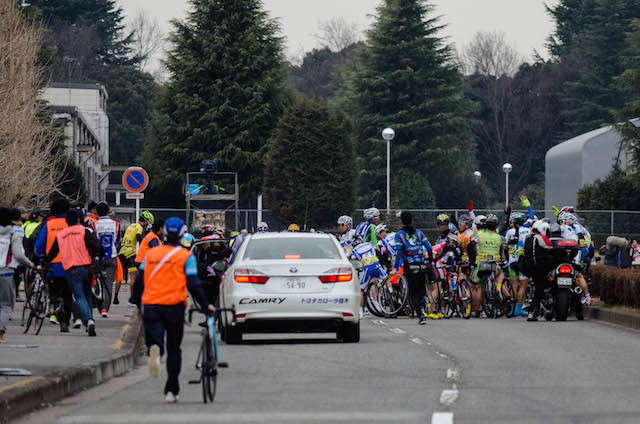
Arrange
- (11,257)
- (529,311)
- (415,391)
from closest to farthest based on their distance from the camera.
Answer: (415,391) < (11,257) < (529,311)

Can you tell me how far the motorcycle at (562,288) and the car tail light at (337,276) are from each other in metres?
6.43

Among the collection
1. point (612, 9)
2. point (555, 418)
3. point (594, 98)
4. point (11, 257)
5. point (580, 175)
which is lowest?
point (555, 418)

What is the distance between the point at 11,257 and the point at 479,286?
1044 centimetres

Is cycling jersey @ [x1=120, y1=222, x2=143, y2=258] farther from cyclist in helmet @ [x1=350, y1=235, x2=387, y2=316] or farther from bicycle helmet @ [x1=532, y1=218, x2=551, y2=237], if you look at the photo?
bicycle helmet @ [x1=532, y1=218, x2=551, y2=237]

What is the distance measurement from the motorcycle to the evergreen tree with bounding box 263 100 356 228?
144 ft

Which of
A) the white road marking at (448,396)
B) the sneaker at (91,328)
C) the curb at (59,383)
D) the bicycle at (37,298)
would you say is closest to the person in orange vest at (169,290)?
the curb at (59,383)

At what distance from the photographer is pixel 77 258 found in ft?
61.1

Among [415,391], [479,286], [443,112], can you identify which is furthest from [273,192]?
[415,391]

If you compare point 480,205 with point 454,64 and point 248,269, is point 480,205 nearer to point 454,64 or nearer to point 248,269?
point 454,64

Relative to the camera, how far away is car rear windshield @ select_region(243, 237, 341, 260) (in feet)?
59.9

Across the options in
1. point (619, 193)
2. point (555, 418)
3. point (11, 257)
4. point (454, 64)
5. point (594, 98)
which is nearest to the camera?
point (555, 418)

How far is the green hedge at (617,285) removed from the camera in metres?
23.9

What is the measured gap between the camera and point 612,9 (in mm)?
94812

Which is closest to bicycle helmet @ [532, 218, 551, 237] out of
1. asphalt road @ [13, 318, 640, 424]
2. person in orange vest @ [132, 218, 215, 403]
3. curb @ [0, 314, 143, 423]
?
asphalt road @ [13, 318, 640, 424]
